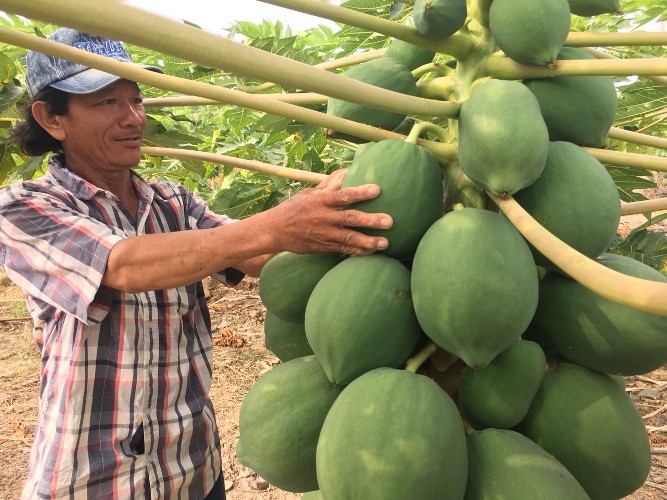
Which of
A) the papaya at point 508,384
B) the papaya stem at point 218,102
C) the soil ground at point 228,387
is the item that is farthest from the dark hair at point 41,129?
the soil ground at point 228,387

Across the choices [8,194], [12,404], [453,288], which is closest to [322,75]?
[453,288]

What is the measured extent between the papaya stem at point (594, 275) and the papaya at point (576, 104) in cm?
29

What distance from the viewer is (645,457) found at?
1324mm

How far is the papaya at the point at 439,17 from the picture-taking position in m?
1.38

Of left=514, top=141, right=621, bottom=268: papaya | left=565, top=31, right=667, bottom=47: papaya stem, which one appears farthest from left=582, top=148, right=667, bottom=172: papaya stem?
left=565, top=31, right=667, bottom=47: papaya stem

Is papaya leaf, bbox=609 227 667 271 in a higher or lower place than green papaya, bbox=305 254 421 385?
lower

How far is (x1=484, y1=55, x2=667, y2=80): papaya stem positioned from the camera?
1.22 meters

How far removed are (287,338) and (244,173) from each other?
5670mm

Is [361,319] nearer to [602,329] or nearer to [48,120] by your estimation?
[602,329]

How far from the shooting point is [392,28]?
1.49 metres

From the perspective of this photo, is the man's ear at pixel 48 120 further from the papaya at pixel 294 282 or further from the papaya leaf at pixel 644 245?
the papaya leaf at pixel 644 245

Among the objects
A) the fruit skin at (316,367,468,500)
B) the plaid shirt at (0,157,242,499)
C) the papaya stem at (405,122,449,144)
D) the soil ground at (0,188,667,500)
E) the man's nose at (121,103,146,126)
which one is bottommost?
the soil ground at (0,188,667,500)

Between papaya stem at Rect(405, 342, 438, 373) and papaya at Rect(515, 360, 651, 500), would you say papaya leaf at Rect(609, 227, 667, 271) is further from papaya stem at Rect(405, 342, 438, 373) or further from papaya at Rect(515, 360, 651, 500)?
papaya stem at Rect(405, 342, 438, 373)

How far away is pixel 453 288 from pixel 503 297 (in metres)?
0.09
